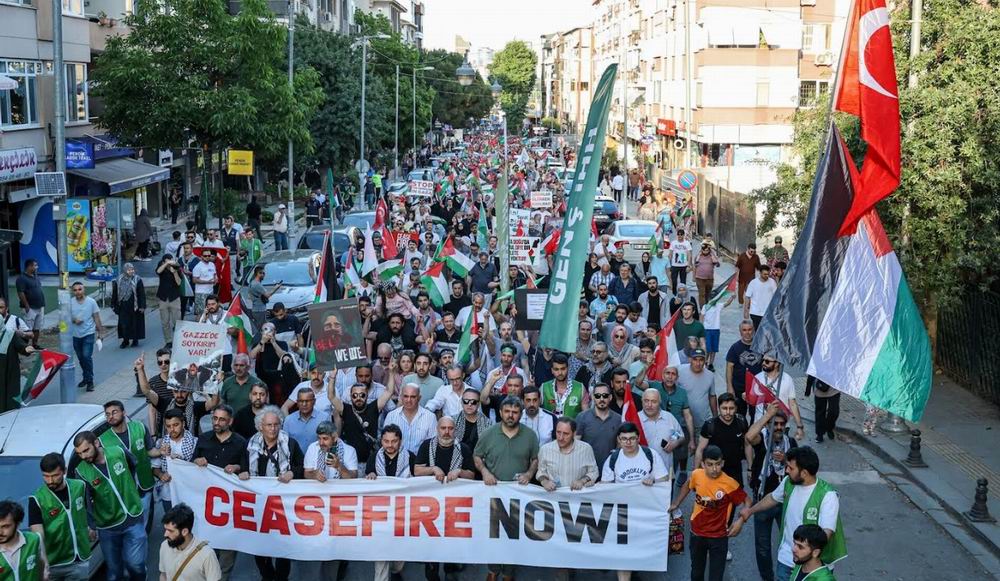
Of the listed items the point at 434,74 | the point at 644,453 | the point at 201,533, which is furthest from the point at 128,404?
the point at 434,74

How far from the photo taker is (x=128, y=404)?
51.8 feet

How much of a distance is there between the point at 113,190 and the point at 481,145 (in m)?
57.0

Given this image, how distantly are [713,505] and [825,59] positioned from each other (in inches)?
1694

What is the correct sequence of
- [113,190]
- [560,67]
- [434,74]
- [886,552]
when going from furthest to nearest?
[560,67] → [434,74] → [113,190] → [886,552]

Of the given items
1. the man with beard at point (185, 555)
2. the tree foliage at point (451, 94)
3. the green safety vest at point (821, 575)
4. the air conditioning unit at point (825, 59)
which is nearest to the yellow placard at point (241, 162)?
the air conditioning unit at point (825, 59)

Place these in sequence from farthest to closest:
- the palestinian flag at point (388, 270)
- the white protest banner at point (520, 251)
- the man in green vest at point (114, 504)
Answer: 1. the palestinian flag at point (388, 270)
2. the white protest banner at point (520, 251)
3. the man in green vest at point (114, 504)

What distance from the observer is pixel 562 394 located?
10992mm

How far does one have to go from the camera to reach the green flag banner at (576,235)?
9641mm

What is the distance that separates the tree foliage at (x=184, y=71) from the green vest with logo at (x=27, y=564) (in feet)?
80.0

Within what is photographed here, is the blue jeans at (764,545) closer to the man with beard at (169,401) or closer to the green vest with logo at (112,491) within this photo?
the green vest with logo at (112,491)

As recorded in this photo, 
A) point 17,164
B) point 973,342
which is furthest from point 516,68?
point 973,342

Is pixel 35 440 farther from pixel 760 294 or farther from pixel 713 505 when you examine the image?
pixel 760 294

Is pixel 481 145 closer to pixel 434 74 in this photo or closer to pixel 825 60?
pixel 434 74

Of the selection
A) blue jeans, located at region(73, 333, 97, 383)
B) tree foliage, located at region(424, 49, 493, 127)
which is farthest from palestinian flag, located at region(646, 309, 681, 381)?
tree foliage, located at region(424, 49, 493, 127)
